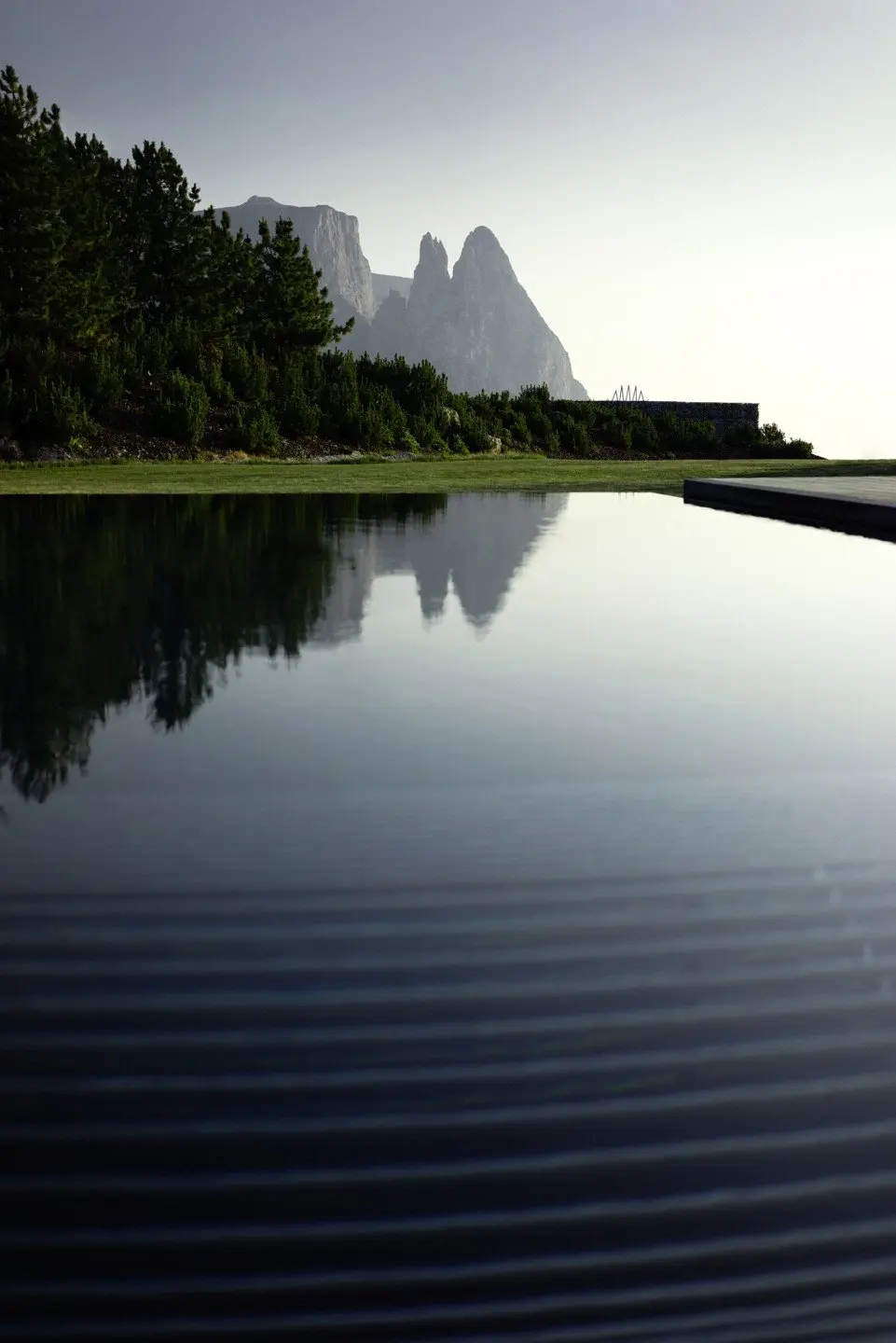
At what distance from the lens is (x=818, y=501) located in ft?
35.5

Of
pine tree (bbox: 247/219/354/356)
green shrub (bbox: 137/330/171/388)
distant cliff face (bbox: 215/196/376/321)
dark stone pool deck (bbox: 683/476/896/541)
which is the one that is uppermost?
distant cliff face (bbox: 215/196/376/321)

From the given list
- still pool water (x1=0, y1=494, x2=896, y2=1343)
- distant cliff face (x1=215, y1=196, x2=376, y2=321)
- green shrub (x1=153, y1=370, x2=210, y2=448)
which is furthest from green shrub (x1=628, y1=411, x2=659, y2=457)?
distant cliff face (x1=215, y1=196, x2=376, y2=321)

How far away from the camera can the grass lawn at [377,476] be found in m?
13.5

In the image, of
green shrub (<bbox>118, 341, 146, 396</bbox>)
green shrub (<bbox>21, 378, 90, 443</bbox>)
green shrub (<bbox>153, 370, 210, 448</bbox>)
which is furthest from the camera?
green shrub (<bbox>118, 341, 146, 396</bbox>)

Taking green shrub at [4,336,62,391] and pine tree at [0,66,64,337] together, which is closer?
green shrub at [4,336,62,391]

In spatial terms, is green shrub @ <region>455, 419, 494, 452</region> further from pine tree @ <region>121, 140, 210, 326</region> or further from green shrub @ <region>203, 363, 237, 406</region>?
pine tree @ <region>121, 140, 210, 326</region>

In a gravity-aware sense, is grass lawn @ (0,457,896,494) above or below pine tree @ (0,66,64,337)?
below

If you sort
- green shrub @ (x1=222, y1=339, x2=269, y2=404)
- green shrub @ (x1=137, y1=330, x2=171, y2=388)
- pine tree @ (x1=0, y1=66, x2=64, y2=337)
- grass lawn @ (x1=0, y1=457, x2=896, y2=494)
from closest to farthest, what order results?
grass lawn @ (x1=0, y1=457, x2=896, y2=494) < green shrub @ (x1=137, y1=330, x2=171, y2=388) < green shrub @ (x1=222, y1=339, x2=269, y2=404) < pine tree @ (x1=0, y1=66, x2=64, y2=337)

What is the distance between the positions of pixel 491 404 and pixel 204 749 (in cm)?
2190

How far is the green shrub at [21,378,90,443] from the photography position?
17312 mm

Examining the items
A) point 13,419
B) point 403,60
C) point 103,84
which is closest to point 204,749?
point 13,419

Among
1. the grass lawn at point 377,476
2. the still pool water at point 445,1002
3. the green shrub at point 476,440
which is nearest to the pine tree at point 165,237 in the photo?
the green shrub at point 476,440

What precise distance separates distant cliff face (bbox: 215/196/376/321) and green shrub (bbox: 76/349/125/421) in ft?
545

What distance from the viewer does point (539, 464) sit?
19.1m
